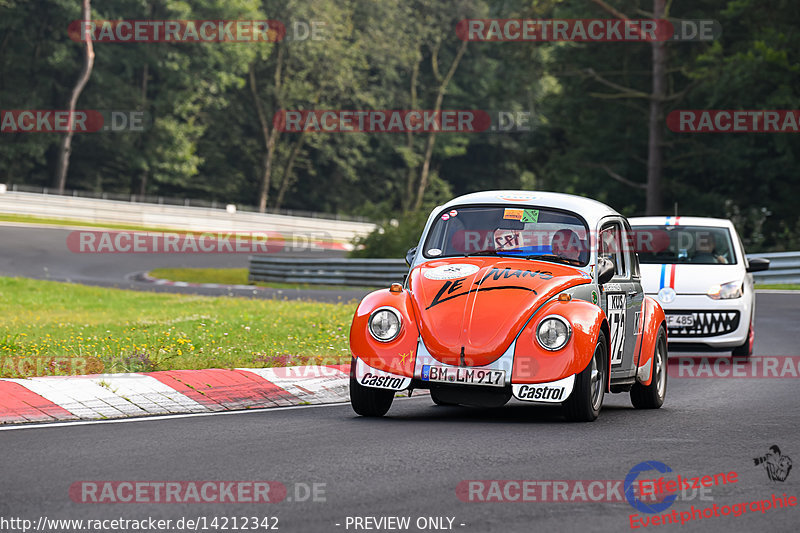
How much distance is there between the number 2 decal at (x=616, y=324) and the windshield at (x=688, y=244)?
583 centimetres

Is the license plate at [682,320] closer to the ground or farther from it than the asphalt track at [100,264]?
farther from it

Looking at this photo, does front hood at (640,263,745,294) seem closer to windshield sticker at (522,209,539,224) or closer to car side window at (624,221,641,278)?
car side window at (624,221,641,278)

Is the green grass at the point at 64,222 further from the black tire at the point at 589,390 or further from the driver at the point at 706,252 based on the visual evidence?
the black tire at the point at 589,390

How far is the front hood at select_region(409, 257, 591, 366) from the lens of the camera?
29.9 ft

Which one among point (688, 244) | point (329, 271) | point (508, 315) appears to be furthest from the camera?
point (329, 271)

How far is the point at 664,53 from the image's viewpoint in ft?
135

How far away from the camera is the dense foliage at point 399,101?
131 ft

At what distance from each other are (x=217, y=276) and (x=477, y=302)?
3080 cm

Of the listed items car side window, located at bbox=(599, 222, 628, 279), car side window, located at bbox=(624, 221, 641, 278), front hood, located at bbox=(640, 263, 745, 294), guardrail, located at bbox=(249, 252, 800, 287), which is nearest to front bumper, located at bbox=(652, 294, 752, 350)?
front hood, located at bbox=(640, 263, 745, 294)

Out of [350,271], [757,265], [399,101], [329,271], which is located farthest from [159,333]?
[399,101]

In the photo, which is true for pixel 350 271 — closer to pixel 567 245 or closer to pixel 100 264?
pixel 100 264

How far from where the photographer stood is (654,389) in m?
11.0

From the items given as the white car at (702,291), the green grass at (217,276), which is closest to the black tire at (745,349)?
the white car at (702,291)

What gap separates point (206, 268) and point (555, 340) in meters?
34.2
